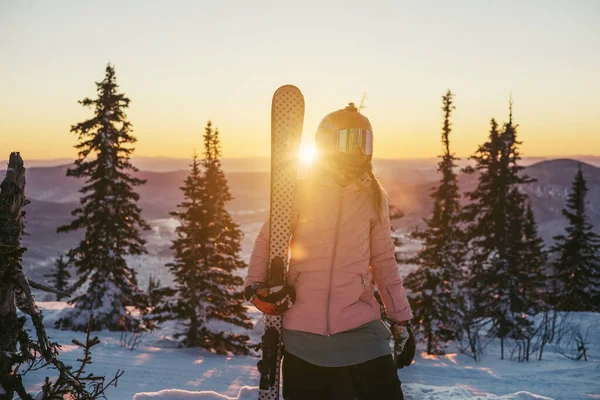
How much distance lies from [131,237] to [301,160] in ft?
67.4

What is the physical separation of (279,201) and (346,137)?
81cm

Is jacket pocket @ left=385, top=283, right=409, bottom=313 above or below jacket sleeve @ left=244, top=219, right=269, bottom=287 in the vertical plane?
below

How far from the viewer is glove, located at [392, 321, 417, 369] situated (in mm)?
3689

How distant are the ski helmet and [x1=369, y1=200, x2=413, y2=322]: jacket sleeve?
1.91ft

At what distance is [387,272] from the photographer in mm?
3693

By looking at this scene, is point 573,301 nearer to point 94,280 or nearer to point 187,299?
point 187,299

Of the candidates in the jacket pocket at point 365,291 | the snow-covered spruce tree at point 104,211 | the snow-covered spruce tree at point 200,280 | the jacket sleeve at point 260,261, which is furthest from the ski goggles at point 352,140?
the snow-covered spruce tree at point 104,211

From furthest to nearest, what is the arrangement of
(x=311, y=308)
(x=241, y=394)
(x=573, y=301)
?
(x=573, y=301) → (x=241, y=394) → (x=311, y=308)

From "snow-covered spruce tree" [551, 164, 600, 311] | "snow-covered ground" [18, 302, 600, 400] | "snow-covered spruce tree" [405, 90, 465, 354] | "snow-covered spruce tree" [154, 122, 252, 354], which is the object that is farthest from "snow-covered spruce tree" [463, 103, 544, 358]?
"snow-covered spruce tree" [154, 122, 252, 354]

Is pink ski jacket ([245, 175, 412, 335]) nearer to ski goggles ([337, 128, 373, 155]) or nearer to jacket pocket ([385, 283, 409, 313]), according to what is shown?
jacket pocket ([385, 283, 409, 313])

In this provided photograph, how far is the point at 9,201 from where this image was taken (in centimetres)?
422

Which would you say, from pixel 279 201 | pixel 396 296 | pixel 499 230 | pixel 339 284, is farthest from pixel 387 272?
pixel 499 230

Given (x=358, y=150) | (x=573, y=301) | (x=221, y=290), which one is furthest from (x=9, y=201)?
(x=573, y=301)

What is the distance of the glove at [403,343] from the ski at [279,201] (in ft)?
3.24
